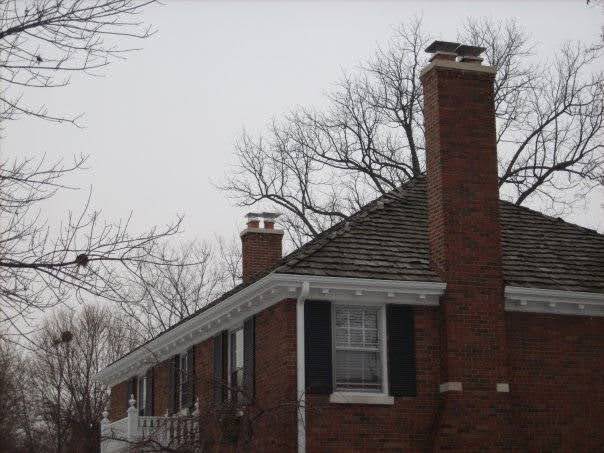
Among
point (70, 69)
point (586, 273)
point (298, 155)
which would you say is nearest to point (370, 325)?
point (586, 273)

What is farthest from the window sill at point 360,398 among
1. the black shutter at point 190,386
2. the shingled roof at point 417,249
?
the black shutter at point 190,386

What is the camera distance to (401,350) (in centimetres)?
1820

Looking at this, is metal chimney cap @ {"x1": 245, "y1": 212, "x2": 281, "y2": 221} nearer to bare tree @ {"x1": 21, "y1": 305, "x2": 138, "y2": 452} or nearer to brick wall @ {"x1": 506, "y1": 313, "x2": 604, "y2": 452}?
brick wall @ {"x1": 506, "y1": 313, "x2": 604, "y2": 452}

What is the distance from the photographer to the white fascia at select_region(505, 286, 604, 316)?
1869 centimetres

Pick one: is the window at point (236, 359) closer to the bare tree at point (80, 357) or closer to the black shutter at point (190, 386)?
the black shutter at point (190, 386)

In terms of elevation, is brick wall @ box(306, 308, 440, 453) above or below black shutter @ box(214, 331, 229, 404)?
below

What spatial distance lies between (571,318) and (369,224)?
170 inches

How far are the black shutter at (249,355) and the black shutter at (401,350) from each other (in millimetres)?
2752

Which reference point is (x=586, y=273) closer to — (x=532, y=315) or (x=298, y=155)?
(x=532, y=315)

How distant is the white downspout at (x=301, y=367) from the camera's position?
16969 mm

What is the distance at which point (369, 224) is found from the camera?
20.5 m

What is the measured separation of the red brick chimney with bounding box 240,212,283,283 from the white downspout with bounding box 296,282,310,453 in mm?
7030

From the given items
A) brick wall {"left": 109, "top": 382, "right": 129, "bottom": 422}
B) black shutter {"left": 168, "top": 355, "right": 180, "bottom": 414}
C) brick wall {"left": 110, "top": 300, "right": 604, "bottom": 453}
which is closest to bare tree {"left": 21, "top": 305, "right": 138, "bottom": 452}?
brick wall {"left": 109, "top": 382, "right": 129, "bottom": 422}

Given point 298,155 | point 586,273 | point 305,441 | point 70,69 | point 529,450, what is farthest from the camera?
point 298,155
